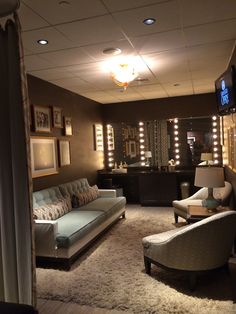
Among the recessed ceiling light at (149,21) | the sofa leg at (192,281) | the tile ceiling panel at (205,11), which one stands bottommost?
the sofa leg at (192,281)

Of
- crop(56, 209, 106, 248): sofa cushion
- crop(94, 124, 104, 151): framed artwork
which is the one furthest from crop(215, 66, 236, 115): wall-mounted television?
crop(94, 124, 104, 151): framed artwork

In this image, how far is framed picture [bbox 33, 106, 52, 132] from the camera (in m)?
Result: 4.27

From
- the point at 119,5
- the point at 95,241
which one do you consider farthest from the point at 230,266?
the point at 119,5

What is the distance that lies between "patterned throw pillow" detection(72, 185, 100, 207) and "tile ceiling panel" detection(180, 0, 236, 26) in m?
3.27

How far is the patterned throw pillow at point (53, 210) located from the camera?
143 inches

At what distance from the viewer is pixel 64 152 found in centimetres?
514

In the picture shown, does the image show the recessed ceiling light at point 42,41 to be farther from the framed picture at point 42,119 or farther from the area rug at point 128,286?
the area rug at point 128,286

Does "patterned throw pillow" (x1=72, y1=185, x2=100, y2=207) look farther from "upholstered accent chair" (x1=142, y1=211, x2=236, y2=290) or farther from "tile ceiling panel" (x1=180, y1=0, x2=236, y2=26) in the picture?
"tile ceiling panel" (x1=180, y1=0, x2=236, y2=26)

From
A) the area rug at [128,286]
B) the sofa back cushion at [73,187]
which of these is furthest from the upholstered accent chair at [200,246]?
the sofa back cushion at [73,187]

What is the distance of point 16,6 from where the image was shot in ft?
5.69

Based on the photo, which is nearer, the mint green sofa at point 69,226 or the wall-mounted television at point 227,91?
the wall-mounted television at point 227,91

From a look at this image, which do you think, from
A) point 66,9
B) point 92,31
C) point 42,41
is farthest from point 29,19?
point 92,31

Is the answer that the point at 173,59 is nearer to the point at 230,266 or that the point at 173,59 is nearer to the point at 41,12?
the point at 41,12

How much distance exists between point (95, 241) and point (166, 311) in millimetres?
1998
